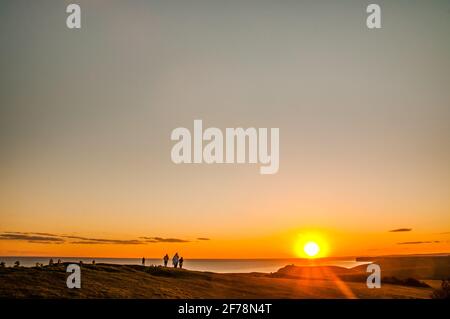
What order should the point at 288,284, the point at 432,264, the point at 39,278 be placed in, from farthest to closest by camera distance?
1. the point at 432,264
2. the point at 288,284
3. the point at 39,278

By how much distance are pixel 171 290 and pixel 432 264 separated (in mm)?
97381

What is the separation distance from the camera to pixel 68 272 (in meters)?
32.0
